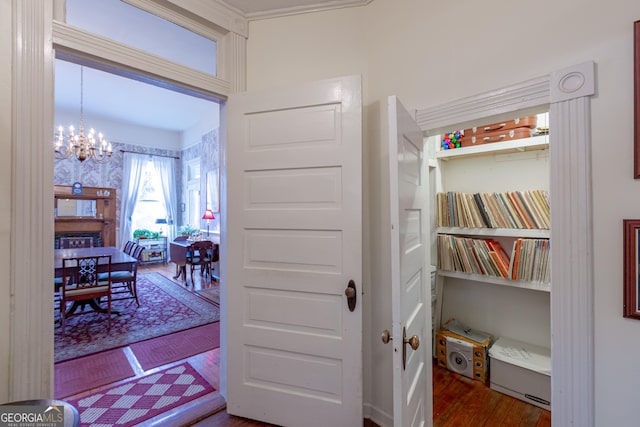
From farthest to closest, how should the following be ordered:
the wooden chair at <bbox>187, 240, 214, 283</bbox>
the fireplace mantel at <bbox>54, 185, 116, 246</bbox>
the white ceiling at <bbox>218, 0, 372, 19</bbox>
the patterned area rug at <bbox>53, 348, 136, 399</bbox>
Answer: the fireplace mantel at <bbox>54, 185, 116, 246</bbox>, the wooden chair at <bbox>187, 240, 214, 283</bbox>, the patterned area rug at <bbox>53, 348, 136, 399</bbox>, the white ceiling at <bbox>218, 0, 372, 19</bbox>

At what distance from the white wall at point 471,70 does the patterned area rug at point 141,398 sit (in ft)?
4.53

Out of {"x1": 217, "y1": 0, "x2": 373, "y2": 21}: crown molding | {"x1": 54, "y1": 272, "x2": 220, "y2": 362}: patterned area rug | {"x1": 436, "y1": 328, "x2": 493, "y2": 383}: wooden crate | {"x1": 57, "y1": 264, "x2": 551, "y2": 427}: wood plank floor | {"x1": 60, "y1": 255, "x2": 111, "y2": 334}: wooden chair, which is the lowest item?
{"x1": 57, "y1": 264, "x2": 551, "y2": 427}: wood plank floor

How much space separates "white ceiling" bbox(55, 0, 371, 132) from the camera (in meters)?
4.55

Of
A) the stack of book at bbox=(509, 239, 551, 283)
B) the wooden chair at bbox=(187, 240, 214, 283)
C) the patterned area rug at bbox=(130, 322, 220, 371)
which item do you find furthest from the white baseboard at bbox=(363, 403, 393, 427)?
the wooden chair at bbox=(187, 240, 214, 283)

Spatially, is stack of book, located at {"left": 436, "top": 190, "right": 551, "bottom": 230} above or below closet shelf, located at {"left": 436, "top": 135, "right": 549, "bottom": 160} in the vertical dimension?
below

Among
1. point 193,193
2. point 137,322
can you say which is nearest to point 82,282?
point 137,322

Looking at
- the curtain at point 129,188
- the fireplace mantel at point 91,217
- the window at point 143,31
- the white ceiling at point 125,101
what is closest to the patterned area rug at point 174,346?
the window at point 143,31

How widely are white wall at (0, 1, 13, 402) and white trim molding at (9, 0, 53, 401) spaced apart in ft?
0.05

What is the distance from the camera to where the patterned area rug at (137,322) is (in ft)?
9.58

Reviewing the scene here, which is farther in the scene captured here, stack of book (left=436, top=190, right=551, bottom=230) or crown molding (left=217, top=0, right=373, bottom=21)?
stack of book (left=436, top=190, right=551, bottom=230)

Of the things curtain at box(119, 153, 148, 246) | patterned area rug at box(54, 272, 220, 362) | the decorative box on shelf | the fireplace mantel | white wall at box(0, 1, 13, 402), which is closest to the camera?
white wall at box(0, 1, 13, 402)

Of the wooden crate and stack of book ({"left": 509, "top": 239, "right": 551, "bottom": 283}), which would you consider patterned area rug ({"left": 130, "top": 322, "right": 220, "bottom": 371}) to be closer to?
the wooden crate

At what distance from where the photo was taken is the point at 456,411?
196 centimetres

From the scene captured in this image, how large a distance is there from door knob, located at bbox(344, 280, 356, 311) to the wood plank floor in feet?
2.94
